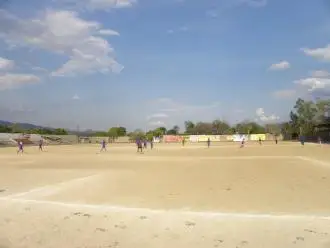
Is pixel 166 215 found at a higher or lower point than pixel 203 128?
lower

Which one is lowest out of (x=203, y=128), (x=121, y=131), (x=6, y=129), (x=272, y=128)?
(x=6, y=129)

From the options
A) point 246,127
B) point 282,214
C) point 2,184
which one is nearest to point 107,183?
point 2,184

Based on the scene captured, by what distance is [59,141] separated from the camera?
108 m

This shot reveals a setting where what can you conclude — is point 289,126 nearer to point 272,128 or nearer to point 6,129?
point 272,128

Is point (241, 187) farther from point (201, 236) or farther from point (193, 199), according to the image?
point (201, 236)

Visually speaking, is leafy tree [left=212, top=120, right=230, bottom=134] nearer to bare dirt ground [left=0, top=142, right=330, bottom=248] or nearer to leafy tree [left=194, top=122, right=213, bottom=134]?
leafy tree [left=194, top=122, right=213, bottom=134]

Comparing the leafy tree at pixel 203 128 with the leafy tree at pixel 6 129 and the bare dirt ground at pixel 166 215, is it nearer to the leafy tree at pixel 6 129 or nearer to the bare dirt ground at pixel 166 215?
the leafy tree at pixel 6 129

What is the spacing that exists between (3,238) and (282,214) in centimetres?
572

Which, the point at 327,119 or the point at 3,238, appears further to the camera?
the point at 327,119

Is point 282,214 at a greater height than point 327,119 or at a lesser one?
lesser

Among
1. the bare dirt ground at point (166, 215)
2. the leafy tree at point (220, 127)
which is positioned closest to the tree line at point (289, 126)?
the leafy tree at point (220, 127)

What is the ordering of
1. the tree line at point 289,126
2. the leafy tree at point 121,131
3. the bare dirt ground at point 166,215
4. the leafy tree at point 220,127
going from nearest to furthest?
the bare dirt ground at point 166,215, the tree line at point 289,126, the leafy tree at point 220,127, the leafy tree at point 121,131

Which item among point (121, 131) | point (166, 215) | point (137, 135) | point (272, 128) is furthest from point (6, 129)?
point (166, 215)

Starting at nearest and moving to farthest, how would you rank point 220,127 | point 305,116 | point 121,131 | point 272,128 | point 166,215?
point 166,215
point 305,116
point 272,128
point 220,127
point 121,131
